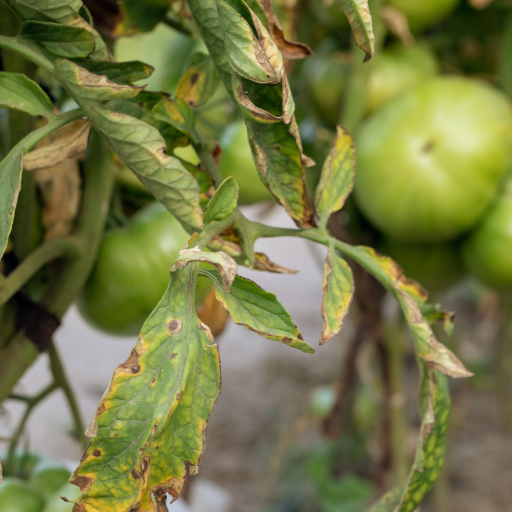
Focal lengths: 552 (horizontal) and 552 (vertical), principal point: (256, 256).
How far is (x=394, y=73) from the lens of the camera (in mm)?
549

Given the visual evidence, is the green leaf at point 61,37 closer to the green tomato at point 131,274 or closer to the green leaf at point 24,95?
the green leaf at point 24,95

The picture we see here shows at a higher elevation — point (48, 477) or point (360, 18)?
point (360, 18)

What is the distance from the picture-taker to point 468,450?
3.82 ft

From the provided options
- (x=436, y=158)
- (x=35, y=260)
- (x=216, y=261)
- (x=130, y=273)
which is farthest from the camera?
(x=436, y=158)

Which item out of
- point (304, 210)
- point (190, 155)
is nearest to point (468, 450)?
point (190, 155)

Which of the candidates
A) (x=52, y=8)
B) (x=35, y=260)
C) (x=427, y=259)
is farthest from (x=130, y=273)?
(x=427, y=259)

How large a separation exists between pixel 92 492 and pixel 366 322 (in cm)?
49

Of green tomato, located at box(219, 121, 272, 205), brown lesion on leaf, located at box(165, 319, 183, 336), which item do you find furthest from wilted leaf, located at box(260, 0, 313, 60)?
green tomato, located at box(219, 121, 272, 205)

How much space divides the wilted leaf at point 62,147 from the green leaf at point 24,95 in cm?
2

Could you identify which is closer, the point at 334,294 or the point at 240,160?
the point at 334,294

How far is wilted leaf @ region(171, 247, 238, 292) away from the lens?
0.44 feet

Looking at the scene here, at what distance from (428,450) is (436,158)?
12.6 inches

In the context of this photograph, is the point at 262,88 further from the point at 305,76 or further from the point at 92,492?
the point at 305,76

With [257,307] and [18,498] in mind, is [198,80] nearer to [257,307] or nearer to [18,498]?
[257,307]
